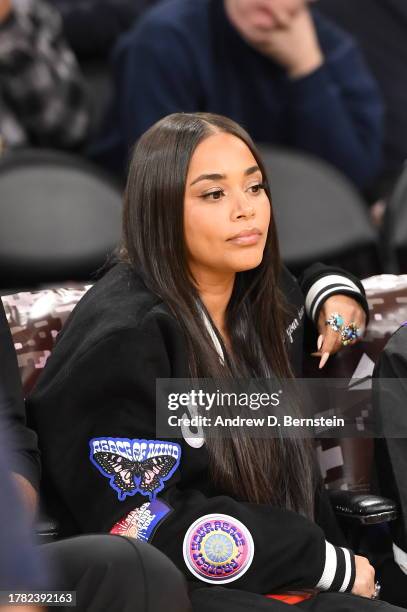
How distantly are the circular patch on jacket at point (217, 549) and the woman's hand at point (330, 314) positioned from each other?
37cm

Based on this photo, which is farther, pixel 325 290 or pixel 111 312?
pixel 325 290

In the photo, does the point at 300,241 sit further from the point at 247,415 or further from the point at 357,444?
the point at 247,415

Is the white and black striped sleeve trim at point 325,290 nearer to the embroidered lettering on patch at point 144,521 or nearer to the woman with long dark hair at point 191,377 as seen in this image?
the woman with long dark hair at point 191,377

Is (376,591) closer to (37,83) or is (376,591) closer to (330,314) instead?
(330,314)

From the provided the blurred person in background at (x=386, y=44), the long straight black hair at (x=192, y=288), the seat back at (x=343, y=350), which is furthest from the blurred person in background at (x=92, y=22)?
the long straight black hair at (x=192, y=288)

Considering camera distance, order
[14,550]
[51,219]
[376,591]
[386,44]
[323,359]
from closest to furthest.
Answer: [14,550] < [376,591] < [323,359] < [51,219] < [386,44]

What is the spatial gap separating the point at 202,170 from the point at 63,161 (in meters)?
0.96

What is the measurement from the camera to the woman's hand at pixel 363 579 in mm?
1657

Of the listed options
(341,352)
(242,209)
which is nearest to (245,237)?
(242,209)

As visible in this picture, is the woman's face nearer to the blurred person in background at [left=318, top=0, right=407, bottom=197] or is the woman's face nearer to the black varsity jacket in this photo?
the black varsity jacket

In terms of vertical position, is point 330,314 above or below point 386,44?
below

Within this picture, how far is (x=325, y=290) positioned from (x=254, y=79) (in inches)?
42.0

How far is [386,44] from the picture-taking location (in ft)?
10.6

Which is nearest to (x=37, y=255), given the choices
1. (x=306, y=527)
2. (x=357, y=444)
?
(x=357, y=444)
